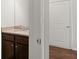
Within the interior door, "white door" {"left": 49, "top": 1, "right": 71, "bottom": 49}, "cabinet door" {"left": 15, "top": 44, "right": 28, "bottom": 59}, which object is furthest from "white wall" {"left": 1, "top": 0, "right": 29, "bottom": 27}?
"white door" {"left": 49, "top": 1, "right": 71, "bottom": 49}

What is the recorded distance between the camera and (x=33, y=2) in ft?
4.25

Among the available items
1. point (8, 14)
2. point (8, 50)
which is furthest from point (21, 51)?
point (8, 14)

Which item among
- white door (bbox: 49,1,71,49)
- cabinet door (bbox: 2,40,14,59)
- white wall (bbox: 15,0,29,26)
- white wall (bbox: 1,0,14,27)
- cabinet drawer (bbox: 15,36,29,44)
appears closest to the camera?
cabinet drawer (bbox: 15,36,29,44)

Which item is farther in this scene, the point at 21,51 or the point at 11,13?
the point at 11,13

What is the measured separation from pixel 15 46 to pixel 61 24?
2.17m

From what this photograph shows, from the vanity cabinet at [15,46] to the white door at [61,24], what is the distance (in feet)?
6.28

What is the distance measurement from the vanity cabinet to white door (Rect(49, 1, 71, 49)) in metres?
1.91

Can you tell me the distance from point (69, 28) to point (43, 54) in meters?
3.03

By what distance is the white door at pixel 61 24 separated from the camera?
429cm

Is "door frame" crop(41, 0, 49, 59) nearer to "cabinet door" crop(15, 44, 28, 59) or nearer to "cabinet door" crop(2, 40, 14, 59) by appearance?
"cabinet door" crop(15, 44, 28, 59)

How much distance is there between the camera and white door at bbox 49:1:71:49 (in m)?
4.29

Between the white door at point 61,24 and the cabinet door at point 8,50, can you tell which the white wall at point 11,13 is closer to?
the cabinet door at point 8,50

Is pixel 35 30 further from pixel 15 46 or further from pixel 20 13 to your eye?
pixel 20 13

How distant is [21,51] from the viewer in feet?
8.64
